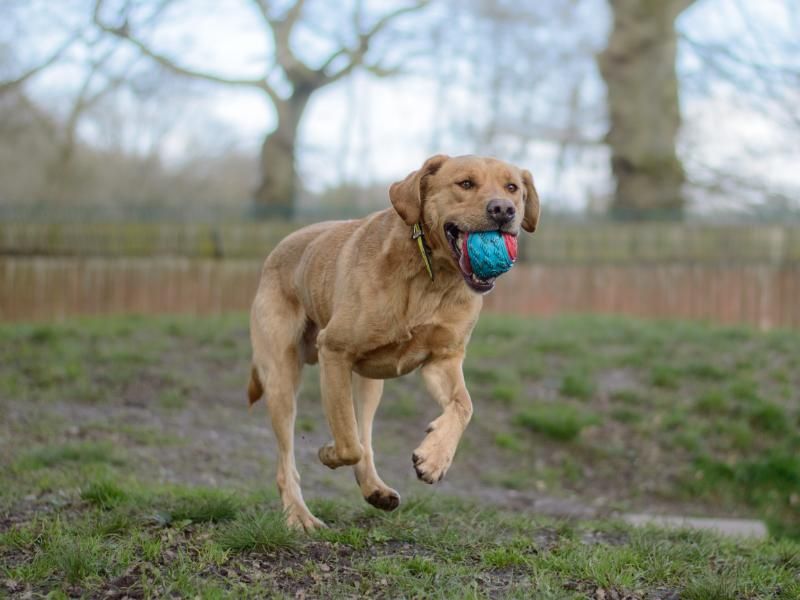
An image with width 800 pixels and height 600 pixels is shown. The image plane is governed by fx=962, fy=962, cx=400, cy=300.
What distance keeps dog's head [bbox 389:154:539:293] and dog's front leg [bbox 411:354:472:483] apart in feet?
1.80

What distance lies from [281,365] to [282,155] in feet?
43.7

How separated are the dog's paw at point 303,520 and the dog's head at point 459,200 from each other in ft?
5.19

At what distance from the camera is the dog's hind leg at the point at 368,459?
4.96 m

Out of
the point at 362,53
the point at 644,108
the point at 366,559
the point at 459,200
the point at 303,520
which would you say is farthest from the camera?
the point at 362,53

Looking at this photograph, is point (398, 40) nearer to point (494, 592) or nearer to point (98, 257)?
point (98, 257)

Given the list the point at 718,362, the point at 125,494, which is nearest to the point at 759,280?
the point at 718,362

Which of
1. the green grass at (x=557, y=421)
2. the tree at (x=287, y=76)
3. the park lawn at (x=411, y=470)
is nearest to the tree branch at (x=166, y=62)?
the tree at (x=287, y=76)

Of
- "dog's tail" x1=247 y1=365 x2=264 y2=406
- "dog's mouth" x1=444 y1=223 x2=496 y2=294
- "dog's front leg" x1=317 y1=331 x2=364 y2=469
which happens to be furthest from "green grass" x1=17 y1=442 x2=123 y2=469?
"dog's mouth" x1=444 y1=223 x2=496 y2=294

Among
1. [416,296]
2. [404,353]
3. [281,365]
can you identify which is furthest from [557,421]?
[416,296]

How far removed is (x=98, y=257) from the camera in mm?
13961

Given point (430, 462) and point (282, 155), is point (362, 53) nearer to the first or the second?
point (282, 155)

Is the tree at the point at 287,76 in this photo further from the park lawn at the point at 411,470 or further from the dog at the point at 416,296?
the dog at the point at 416,296

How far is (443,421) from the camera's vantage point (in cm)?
456

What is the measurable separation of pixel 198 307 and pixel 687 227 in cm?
734
